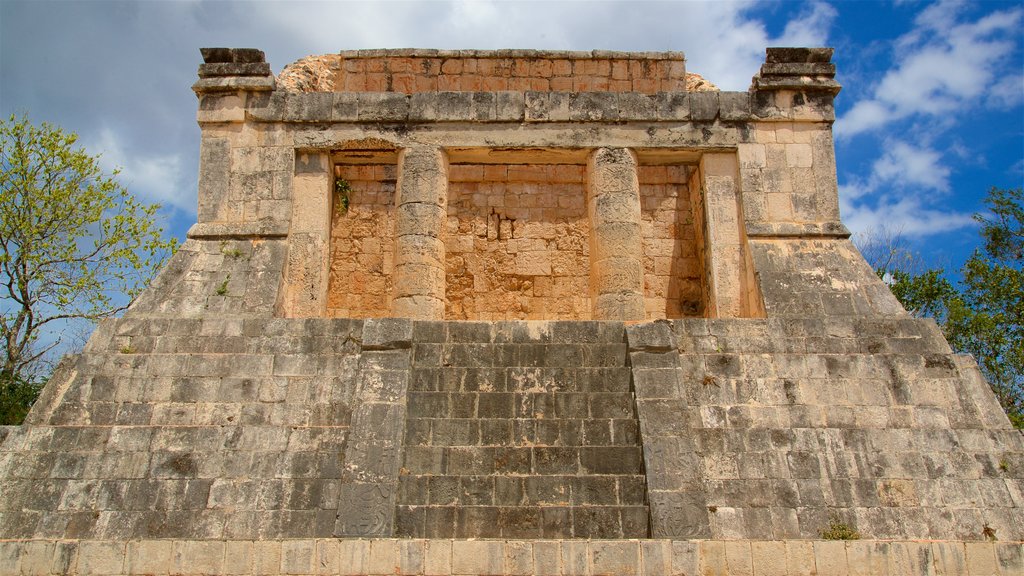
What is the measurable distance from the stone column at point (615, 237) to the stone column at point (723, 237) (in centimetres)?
111

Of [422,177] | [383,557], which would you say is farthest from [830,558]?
[422,177]

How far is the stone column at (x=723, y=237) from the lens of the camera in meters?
11.8

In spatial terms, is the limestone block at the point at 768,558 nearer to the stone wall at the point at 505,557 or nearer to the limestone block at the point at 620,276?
the stone wall at the point at 505,557

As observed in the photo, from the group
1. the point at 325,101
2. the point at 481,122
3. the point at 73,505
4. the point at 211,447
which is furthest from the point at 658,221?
the point at 73,505

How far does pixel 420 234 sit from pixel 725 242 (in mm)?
4363

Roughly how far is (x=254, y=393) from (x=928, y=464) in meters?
7.38

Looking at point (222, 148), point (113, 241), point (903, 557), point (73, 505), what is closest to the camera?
point (903, 557)

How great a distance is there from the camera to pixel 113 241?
17.4 meters

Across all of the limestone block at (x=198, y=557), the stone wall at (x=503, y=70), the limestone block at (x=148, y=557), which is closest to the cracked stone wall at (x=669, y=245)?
the stone wall at (x=503, y=70)

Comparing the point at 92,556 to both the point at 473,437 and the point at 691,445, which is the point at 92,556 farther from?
the point at 691,445

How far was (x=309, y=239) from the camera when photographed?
11.9 m

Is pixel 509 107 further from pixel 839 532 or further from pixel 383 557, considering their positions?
pixel 839 532

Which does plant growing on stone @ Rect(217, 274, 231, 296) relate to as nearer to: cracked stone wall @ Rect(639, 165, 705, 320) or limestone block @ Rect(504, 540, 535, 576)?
limestone block @ Rect(504, 540, 535, 576)

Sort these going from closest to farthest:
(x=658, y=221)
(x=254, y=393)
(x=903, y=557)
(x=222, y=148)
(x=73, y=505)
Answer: (x=903, y=557)
(x=73, y=505)
(x=254, y=393)
(x=222, y=148)
(x=658, y=221)
